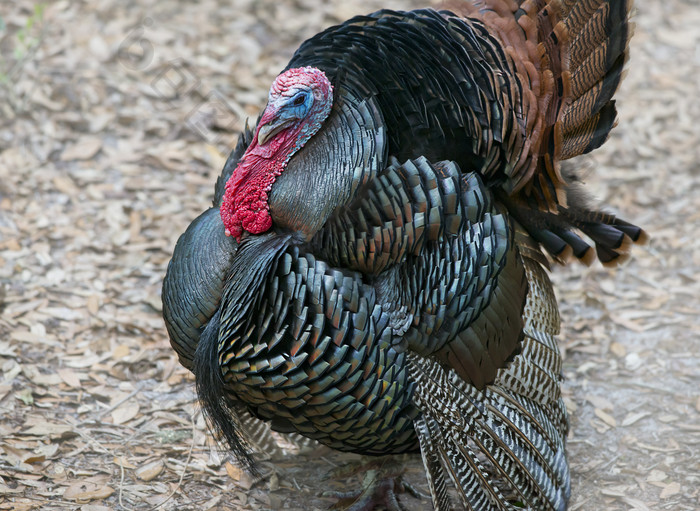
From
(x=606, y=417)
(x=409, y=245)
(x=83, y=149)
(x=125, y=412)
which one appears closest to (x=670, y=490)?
(x=606, y=417)

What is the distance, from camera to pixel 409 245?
3107 mm

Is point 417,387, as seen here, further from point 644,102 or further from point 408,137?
point 644,102

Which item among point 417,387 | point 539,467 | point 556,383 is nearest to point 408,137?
point 417,387

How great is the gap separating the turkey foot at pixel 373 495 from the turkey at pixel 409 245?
48 cm

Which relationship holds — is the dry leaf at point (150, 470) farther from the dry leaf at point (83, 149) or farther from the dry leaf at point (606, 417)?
the dry leaf at point (83, 149)

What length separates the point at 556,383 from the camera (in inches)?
142

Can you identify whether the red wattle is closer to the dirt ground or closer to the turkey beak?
the turkey beak

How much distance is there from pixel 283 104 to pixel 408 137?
56 cm

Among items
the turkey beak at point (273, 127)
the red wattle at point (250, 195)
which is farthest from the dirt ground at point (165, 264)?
the turkey beak at point (273, 127)

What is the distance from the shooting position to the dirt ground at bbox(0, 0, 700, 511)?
3857 millimetres

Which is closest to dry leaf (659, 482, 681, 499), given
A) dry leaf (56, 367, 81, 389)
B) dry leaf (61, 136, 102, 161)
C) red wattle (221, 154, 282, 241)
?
red wattle (221, 154, 282, 241)

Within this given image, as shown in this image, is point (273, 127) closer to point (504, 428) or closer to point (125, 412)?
point (504, 428)

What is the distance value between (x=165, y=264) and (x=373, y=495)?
207cm

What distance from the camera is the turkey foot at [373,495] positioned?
378 cm
